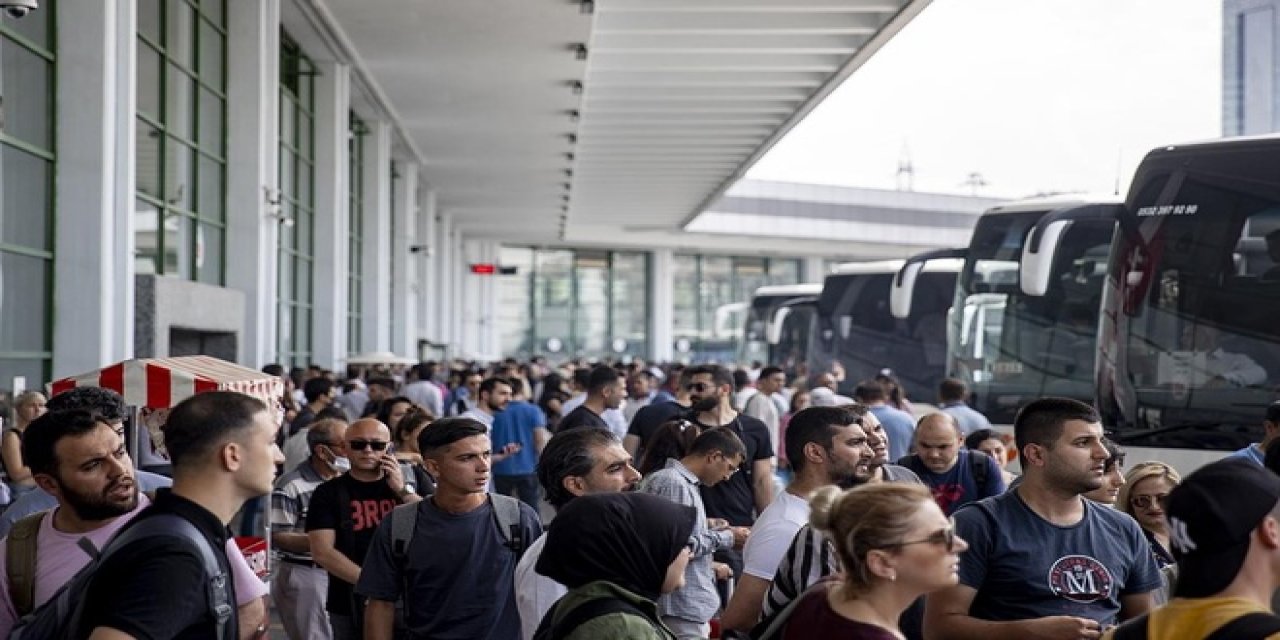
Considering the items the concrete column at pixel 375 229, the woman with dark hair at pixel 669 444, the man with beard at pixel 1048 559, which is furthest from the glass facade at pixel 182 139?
the man with beard at pixel 1048 559

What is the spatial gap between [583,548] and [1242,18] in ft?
33.5

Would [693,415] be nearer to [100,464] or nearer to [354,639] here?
[354,639]

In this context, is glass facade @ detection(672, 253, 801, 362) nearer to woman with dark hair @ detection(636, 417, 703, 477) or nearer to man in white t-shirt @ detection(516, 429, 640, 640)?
woman with dark hair @ detection(636, 417, 703, 477)

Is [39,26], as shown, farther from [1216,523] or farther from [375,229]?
[375,229]

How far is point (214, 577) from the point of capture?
4.10m

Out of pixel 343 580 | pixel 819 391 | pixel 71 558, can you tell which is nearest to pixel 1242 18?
pixel 819 391

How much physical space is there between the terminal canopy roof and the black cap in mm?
18415

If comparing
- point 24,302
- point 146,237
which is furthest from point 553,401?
point 24,302

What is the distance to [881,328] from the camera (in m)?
30.4

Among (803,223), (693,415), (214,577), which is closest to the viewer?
(214,577)

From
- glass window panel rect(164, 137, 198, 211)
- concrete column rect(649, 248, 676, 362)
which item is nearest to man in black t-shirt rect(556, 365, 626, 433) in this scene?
glass window panel rect(164, 137, 198, 211)

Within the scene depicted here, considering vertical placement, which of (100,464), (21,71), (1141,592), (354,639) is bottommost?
(354,639)

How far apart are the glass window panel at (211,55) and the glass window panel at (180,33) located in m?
0.33

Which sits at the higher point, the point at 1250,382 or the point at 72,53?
the point at 72,53
